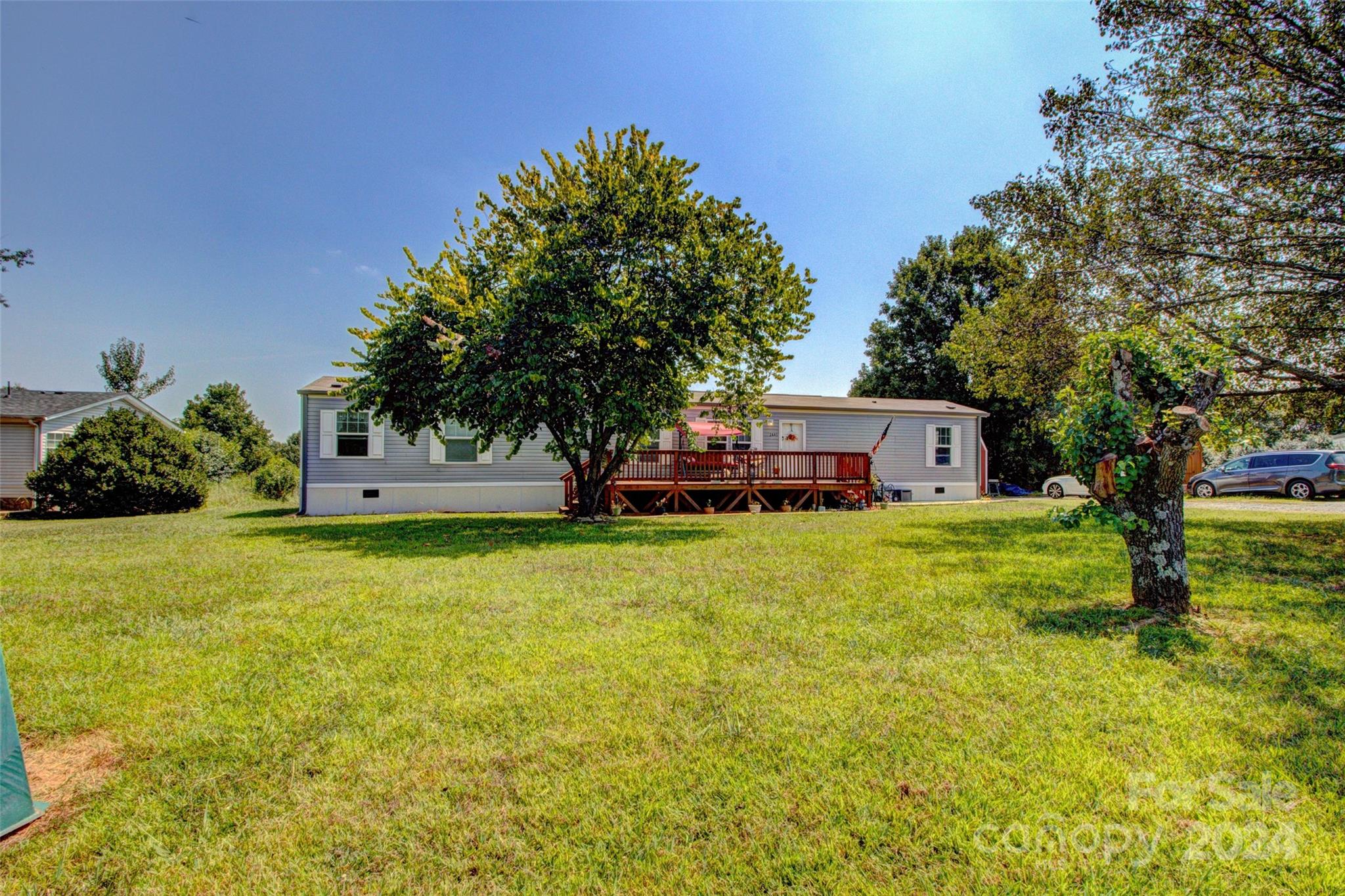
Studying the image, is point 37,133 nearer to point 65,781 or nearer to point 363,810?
point 65,781

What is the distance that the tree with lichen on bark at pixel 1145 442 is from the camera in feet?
14.0

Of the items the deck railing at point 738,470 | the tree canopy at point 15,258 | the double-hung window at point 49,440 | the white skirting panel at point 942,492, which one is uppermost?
the tree canopy at point 15,258

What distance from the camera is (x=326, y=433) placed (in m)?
14.4

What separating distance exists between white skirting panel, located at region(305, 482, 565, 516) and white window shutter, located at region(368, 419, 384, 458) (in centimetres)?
81

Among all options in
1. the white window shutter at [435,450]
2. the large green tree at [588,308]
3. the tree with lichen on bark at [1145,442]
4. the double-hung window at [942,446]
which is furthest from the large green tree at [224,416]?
the tree with lichen on bark at [1145,442]

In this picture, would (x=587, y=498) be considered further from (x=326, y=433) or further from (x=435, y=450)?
(x=326, y=433)

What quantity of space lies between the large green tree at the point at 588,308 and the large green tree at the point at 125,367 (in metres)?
35.2

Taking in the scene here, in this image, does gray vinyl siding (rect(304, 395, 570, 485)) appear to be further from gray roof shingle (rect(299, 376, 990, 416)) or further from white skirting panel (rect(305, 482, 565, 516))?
gray roof shingle (rect(299, 376, 990, 416))

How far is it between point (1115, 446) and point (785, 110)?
25.0 ft

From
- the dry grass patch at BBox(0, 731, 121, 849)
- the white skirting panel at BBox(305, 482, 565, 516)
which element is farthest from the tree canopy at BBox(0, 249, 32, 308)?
the dry grass patch at BBox(0, 731, 121, 849)

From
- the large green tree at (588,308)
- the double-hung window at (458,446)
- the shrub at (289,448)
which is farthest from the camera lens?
the shrub at (289,448)

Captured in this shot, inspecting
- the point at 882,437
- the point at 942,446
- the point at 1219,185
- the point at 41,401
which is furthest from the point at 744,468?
the point at 41,401

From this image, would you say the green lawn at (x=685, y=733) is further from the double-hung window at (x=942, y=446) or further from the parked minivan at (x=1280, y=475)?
the parked minivan at (x=1280, y=475)

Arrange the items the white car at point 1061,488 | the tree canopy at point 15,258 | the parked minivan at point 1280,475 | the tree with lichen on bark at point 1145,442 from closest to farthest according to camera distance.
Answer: the tree with lichen on bark at point 1145,442, the tree canopy at point 15,258, the parked minivan at point 1280,475, the white car at point 1061,488
